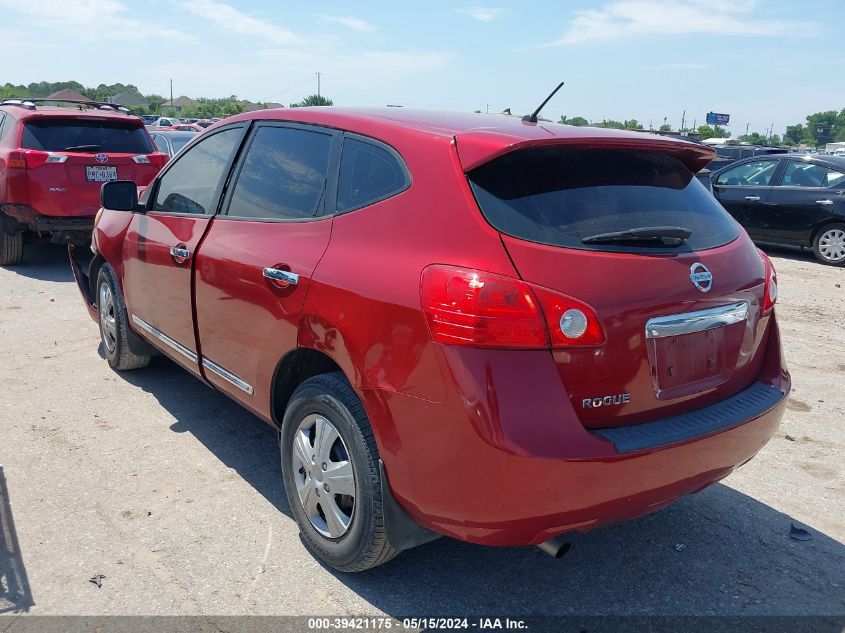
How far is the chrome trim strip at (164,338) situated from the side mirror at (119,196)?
0.71m

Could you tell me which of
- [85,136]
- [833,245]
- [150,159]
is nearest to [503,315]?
[150,159]

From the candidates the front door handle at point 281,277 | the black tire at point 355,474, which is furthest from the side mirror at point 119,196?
the black tire at point 355,474

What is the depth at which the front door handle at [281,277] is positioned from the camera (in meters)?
3.00

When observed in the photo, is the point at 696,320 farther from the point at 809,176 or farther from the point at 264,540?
the point at 809,176

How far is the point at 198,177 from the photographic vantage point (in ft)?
13.5

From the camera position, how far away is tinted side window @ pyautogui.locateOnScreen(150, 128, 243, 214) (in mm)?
3889

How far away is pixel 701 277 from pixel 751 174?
10.1 meters

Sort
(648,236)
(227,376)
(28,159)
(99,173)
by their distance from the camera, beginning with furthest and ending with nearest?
(99,173) → (28,159) → (227,376) → (648,236)

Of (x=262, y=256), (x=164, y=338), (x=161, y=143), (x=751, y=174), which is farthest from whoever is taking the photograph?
(x=161, y=143)

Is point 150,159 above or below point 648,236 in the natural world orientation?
below

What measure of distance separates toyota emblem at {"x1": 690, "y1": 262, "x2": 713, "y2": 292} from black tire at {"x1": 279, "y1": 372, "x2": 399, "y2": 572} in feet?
4.20

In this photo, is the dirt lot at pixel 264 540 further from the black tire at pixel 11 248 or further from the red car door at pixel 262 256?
the black tire at pixel 11 248

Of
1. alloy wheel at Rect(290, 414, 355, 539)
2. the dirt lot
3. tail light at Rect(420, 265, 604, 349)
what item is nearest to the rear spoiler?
tail light at Rect(420, 265, 604, 349)

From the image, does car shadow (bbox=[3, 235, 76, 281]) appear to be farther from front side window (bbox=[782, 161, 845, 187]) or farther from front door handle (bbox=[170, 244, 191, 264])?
front side window (bbox=[782, 161, 845, 187])
